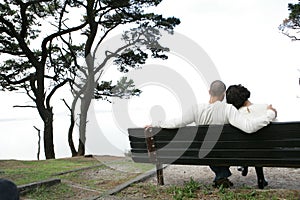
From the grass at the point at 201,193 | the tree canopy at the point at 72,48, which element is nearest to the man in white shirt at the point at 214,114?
the grass at the point at 201,193

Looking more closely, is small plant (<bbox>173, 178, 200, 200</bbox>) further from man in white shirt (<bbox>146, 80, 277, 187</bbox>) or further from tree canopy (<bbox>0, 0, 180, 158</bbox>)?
tree canopy (<bbox>0, 0, 180, 158</bbox>)

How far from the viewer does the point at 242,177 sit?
4574 mm

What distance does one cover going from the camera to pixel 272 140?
315 centimetres

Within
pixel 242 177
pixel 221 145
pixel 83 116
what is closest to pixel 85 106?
pixel 83 116

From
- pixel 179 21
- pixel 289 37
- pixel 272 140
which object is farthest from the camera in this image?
pixel 179 21

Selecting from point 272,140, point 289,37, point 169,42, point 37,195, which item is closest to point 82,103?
point 169,42

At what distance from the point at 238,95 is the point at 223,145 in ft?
2.08

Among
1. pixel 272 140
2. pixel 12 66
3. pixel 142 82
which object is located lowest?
pixel 272 140

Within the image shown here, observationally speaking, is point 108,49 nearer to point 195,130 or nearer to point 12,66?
point 12,66

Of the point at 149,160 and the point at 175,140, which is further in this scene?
the point at 149,160

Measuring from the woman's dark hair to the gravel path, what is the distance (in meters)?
0.97

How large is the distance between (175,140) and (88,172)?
244 centimetres

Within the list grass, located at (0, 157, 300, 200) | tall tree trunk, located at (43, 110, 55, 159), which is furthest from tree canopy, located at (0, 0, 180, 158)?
grass, located at (0, 157, 300, 200)

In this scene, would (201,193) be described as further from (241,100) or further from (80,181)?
(80,181)
